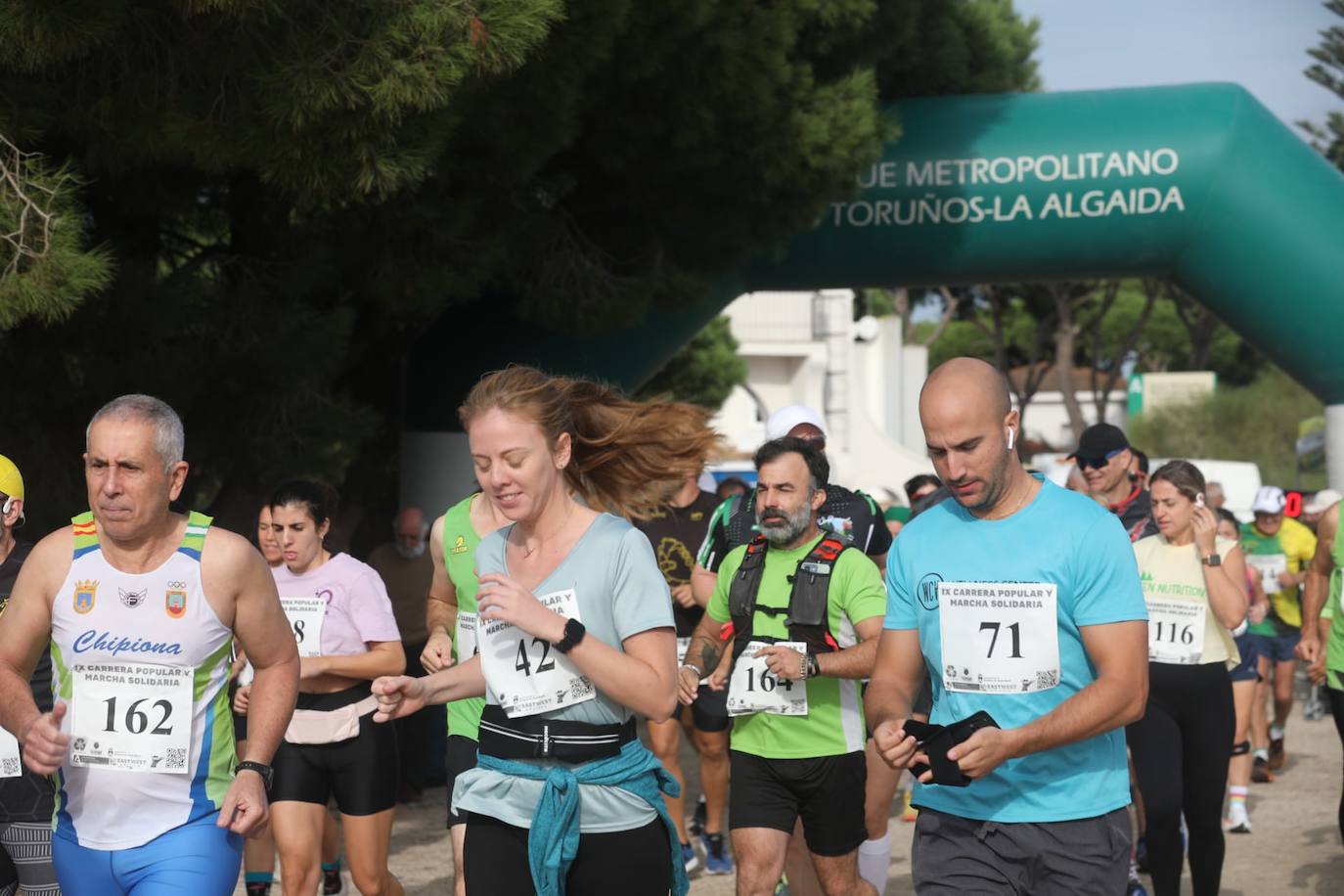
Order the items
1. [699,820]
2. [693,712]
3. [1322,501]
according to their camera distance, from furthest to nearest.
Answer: [1322,501] → [699,820] → [693,712]

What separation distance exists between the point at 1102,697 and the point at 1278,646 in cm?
974

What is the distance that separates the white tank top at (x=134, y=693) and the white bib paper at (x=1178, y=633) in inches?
170

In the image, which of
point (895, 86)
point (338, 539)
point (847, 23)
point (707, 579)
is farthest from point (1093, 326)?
point (707, 579)

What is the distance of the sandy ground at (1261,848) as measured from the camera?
852 centimetres

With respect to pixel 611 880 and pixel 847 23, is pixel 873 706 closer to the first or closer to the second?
pixel 611 880

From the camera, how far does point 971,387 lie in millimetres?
4051

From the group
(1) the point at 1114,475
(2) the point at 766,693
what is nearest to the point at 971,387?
(2) the point at 766,693

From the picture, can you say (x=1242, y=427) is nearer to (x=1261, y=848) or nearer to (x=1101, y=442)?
(x=1261, y=848)

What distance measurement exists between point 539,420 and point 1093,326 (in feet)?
113

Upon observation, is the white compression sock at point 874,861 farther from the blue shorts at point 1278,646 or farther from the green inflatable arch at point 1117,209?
the green inflatable arch at point 1117,209

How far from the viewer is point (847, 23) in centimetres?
1201

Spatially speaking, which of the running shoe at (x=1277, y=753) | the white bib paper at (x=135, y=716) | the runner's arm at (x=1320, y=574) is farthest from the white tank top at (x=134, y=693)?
the running shoe at (x=1277, y=753)

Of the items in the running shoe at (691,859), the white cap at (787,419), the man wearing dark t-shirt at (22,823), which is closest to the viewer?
the man wearing dark t-shirt at (22,823)

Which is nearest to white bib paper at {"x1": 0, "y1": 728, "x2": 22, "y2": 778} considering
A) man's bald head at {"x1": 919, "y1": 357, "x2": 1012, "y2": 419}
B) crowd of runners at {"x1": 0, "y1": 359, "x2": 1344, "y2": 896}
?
crowd of runners at {"x1": 0, "y1": 359, "x2": 1344, "y2": 896}
